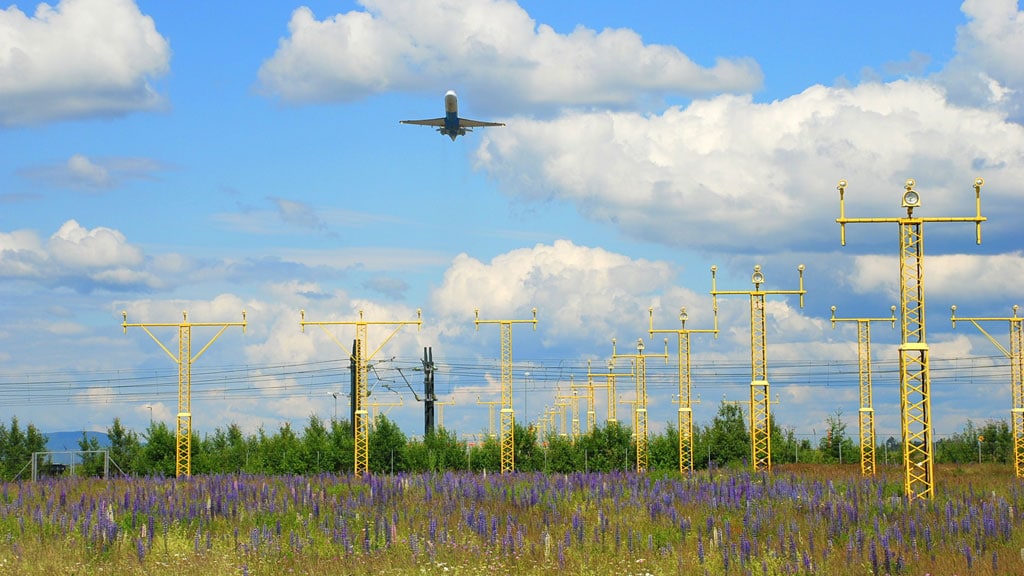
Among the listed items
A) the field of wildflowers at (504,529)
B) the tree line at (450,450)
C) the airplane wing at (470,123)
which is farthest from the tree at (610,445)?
the field of wildflowers at (504,529)

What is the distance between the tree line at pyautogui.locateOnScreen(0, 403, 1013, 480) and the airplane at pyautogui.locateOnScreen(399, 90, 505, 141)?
55.6 feet

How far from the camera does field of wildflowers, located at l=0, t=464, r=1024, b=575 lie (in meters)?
19.1

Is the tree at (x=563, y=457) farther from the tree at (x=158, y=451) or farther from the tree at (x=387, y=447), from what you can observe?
the tree at (x=158, y=451)

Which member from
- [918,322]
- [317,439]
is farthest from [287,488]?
[317,439]

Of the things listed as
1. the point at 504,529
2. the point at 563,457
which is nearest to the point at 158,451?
the point at 563,457

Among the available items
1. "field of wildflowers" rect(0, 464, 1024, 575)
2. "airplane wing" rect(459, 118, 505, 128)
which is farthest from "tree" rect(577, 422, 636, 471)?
"field of wildflowers" rect(0, 464, 1024, 575)

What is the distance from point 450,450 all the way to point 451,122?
Answer: 66.6 feet

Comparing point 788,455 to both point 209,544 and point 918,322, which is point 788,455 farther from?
point 209,544

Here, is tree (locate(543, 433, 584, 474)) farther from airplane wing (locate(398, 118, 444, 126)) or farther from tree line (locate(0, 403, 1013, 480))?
airplane wing (locate(398, 118, 444, 126))

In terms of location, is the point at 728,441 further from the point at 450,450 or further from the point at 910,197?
the point at 910,197

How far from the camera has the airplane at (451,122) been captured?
64.6 metres

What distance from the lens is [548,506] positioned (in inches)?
1028

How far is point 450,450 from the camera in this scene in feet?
243

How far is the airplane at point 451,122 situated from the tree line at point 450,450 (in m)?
16.9
